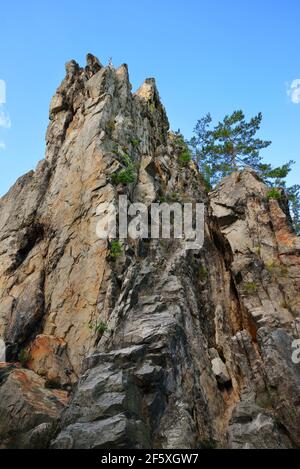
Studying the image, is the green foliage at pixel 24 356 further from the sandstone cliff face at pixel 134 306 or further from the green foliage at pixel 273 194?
the green foliage at pixel 273 194

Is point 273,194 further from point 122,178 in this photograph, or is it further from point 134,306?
point 134,306

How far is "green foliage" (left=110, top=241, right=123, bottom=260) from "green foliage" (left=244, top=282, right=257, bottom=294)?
285 inches

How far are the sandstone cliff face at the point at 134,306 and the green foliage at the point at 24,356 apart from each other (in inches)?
4.0

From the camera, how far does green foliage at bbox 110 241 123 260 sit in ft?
59.6

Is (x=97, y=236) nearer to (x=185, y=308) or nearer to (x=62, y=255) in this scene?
(x=62, y=255)

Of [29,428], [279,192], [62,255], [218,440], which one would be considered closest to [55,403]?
[29,428]

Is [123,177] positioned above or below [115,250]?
above

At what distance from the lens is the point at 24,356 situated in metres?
16.9

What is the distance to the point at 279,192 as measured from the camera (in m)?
25.4

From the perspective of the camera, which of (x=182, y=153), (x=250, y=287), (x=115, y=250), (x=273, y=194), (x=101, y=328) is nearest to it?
(x=101, y=328)

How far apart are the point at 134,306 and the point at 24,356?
5714 mm

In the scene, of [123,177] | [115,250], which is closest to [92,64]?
[123,177]

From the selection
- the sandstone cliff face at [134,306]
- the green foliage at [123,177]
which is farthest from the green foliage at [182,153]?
the green foliage at [123,177]

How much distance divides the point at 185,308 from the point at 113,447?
7545mm
